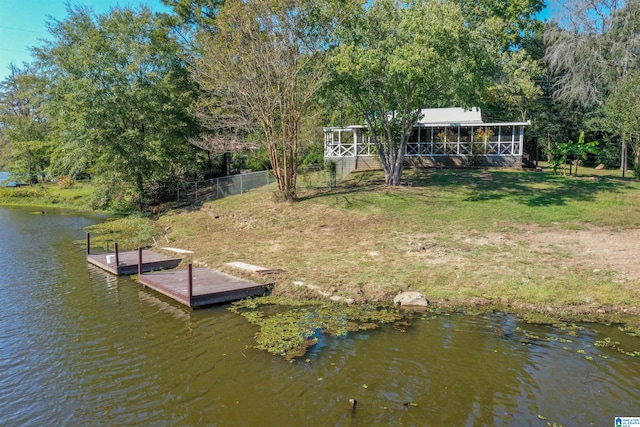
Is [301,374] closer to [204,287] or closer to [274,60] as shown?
[204,287]

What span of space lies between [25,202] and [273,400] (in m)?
39.9

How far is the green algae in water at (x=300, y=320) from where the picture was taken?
7783mm

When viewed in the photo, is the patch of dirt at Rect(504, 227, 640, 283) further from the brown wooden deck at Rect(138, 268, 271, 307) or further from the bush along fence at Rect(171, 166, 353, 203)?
the bush along fence at Rect(171, 166, 353, 203)

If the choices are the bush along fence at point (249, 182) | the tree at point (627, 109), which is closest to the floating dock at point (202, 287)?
the bush along fence at point (249, 182)

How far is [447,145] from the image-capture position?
98.0ft

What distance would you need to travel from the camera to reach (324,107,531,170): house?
2897 cm

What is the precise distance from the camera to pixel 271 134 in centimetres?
1972

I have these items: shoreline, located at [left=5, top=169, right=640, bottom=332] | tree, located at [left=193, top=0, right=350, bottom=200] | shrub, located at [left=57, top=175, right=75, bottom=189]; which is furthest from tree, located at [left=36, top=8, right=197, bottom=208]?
shrub, located at [left=57, top=175, right=75, bottom=189]

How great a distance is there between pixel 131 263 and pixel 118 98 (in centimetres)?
1424

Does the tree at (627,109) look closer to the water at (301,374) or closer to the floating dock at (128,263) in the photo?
the water at (301,374)

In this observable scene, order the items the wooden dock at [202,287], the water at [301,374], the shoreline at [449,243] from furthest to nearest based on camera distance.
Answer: the wooden dock at [202,287], the shoreline at [449,243], the water at [301,374]

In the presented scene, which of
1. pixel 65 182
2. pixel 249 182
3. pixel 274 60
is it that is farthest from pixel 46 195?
pixel 274 60

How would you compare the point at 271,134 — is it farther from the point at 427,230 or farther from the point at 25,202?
the point at 25,202

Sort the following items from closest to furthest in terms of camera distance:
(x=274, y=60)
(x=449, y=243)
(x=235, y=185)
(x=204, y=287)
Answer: (x=204, y=287) < (x=449, y=243) < (x=274, y=60) < (x=235, y=185)
